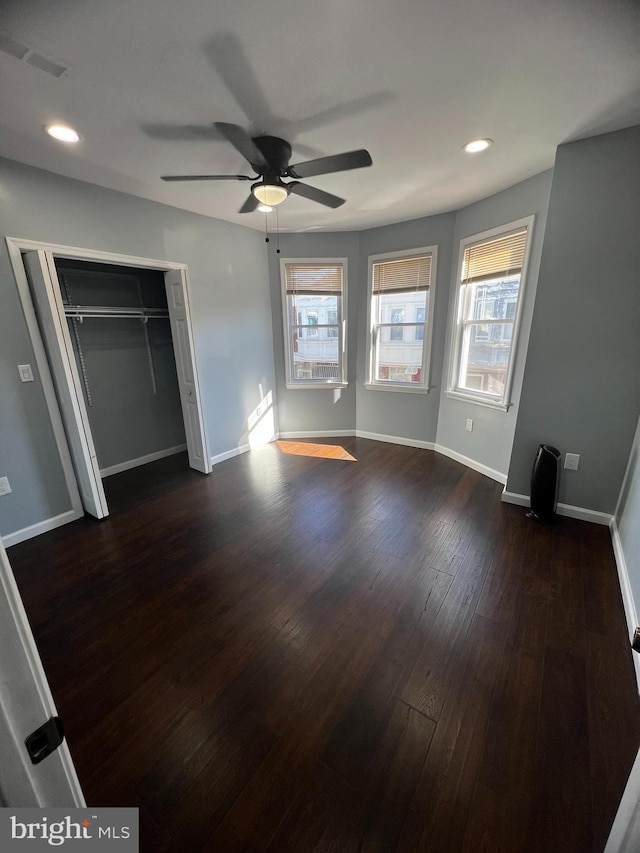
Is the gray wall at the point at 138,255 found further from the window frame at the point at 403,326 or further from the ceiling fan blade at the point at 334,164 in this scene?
the ceiling fan blade at the point at 334,164

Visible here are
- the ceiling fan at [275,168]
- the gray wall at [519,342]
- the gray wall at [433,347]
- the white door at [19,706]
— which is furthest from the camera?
the gray wall at [433,347]

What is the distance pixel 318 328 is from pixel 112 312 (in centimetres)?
240

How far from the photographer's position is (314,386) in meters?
4.69

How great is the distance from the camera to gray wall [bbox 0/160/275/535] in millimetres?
2420

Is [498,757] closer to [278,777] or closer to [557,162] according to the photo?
[278,777]

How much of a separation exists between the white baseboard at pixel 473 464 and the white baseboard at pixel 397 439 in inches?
4.7

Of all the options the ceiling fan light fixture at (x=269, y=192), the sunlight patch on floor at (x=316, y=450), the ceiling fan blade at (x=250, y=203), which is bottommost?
the sunlight patch on floor at (x=316, y=450)

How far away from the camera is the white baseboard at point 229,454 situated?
4059mm

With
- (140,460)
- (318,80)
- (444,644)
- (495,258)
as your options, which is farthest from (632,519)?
(140,460)

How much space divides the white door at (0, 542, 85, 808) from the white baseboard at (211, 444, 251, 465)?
11.5ft

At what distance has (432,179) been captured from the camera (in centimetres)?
277

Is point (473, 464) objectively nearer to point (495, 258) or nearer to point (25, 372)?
point (495, 258)

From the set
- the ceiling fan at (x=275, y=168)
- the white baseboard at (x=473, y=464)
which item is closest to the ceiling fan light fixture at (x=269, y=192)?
the ceiling fan at (x=275, y=168)

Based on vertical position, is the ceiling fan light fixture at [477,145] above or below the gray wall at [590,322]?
above
